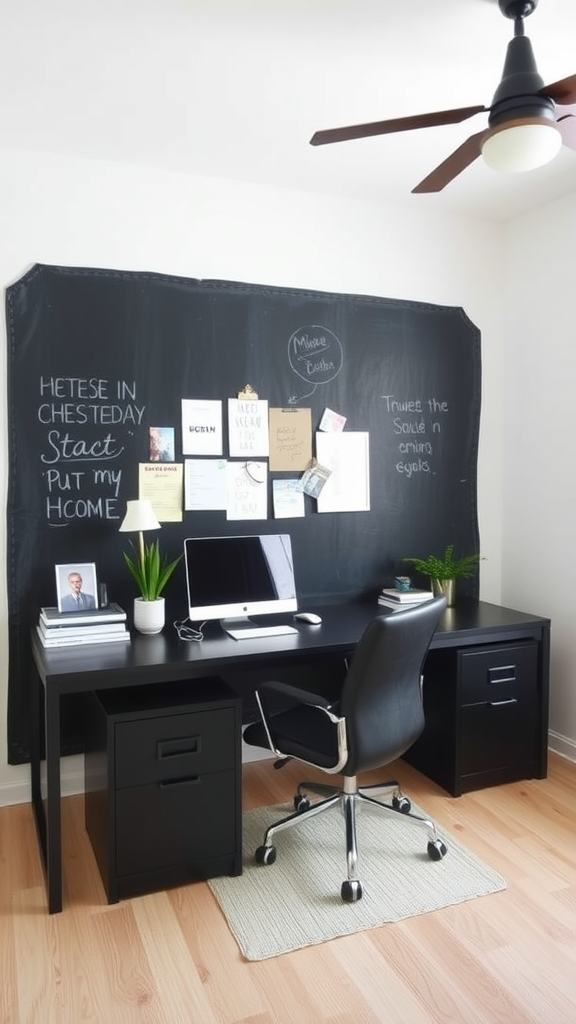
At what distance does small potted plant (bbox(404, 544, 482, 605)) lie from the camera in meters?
3.24

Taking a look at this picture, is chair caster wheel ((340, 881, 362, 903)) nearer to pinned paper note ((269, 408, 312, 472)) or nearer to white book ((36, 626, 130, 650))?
white book ((36, 626, 130, 650))

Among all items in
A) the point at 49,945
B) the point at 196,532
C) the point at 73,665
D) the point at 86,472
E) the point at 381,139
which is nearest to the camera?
the point at 49,945

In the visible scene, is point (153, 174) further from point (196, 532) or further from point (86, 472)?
point (196, 532)

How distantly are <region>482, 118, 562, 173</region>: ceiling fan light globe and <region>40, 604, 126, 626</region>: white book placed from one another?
183 centimetres

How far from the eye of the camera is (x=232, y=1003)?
1.81 m

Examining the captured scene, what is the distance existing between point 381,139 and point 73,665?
6.98 feet

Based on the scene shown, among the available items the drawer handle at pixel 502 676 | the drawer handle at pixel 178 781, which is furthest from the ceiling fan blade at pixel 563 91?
the drawer handle at pixel 178 781

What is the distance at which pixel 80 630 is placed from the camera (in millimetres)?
2479

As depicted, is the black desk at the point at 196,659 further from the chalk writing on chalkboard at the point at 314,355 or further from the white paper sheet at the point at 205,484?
the chalk writing on chalkboard at the point at 314,355

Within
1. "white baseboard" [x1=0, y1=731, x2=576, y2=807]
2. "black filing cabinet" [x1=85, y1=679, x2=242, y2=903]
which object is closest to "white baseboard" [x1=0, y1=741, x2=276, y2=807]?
"white baseboard" [x1=0, y1=731, x2=576, y2=807]

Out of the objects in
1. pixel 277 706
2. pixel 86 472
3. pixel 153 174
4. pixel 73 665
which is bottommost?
pixel 277 706

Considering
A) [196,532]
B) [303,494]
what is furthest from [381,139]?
[196,532]

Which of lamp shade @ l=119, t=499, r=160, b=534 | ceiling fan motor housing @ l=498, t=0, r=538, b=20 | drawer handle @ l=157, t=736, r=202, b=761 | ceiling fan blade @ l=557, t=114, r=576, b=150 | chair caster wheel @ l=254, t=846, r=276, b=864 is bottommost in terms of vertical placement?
chair caster wheel @ l=254, t=846, r=276, b=864

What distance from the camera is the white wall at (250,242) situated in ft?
9.02
